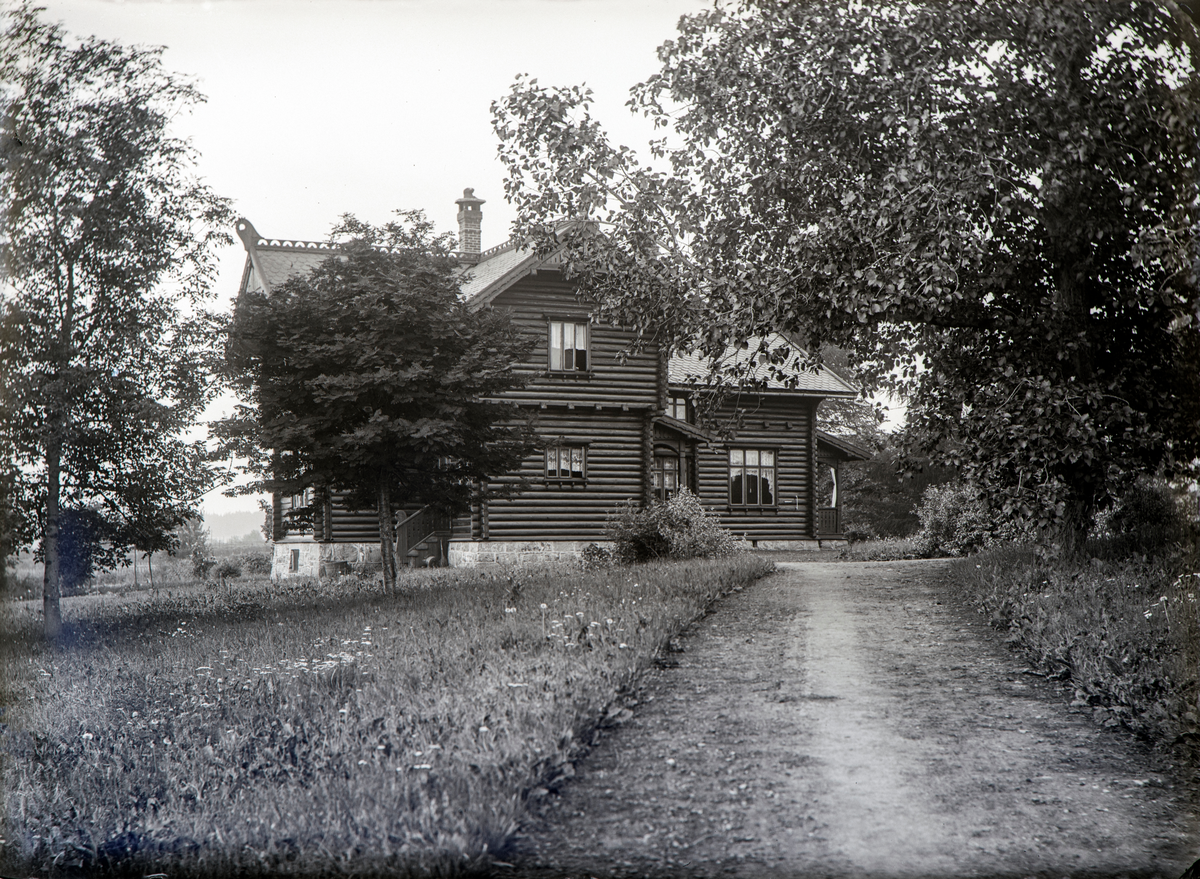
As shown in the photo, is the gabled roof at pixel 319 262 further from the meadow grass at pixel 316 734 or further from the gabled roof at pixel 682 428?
the gabled roof at pixel 682 428

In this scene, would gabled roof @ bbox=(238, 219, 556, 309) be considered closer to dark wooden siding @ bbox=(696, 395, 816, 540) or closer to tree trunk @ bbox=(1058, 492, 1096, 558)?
dark wooden siding @ bbox=(696, 395, 816, 540)

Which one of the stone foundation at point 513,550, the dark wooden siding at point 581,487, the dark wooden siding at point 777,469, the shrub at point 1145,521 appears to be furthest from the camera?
the dark wooden siding at point 777,469

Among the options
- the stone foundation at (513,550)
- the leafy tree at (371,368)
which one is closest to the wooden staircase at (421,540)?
the stone foundation at (513,550)

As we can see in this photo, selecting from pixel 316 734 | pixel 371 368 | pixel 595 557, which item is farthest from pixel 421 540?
pixel 316 734

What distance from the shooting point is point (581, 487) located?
23.8m

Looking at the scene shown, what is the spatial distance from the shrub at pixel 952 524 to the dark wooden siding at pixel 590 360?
759cm

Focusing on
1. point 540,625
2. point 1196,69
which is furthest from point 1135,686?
point 540,625

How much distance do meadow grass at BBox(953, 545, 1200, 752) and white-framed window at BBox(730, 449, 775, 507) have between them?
1496 centimetres

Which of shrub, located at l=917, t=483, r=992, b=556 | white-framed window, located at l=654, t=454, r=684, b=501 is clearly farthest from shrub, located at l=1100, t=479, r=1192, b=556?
white-framed window, located at l=654, t=454, r=684, b=501

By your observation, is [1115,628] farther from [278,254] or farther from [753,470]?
[753,470]

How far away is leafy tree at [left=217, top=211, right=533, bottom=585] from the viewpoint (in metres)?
13.6

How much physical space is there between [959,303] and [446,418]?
7591 mm

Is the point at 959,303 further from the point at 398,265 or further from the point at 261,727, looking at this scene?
the point at 261,727

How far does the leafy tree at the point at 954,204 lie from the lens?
400 inches
